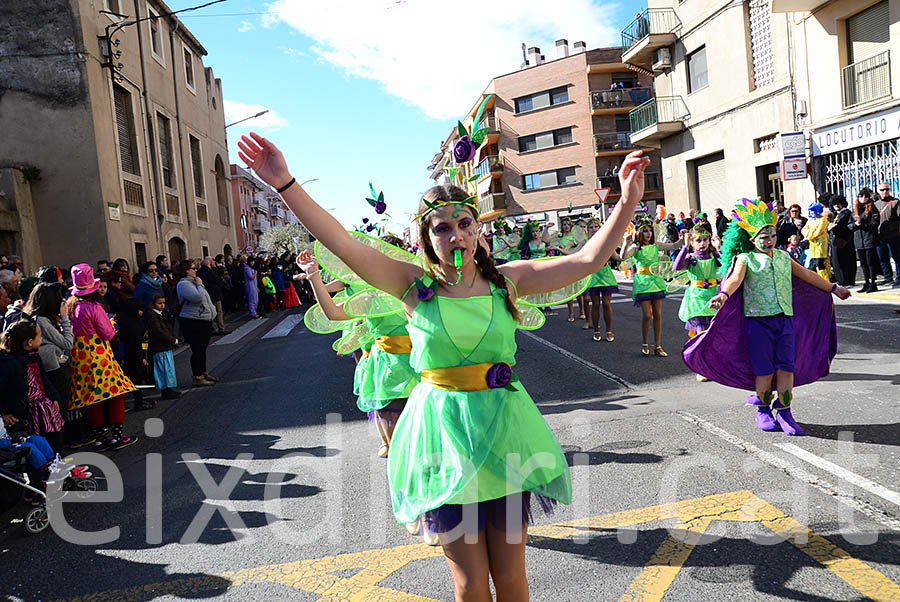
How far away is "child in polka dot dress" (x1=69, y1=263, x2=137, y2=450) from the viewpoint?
6.51 metres

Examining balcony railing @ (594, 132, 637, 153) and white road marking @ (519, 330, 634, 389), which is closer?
white road marking @ (519, 330, 634, 389)

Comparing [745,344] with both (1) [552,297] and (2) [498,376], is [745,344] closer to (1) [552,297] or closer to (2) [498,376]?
(1) [552,297]

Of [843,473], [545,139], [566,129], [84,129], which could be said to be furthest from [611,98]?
[843,473]

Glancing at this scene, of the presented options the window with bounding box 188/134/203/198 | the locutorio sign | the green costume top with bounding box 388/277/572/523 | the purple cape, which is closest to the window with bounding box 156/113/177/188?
the window with bounding box 188/134/203/198

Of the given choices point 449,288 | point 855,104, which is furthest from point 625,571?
point 855,104

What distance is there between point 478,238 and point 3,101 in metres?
18.0

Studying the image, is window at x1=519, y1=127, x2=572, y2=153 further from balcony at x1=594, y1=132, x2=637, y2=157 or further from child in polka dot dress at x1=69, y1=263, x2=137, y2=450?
child in polka dot dress at x1=69, y1=263, x2=137, y2=450

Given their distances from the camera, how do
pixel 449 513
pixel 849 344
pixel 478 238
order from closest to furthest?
pixel 449 513 < pixel 478 238 < pixel 849 344

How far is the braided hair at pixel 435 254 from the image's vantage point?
2672 millimetres

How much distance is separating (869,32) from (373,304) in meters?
18.1

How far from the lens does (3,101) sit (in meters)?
16.3

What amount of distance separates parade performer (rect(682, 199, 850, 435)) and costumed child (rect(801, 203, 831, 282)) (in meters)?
8.70

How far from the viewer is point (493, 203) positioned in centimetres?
5372

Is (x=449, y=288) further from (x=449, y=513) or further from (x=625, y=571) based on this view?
(x=625, y=571)
